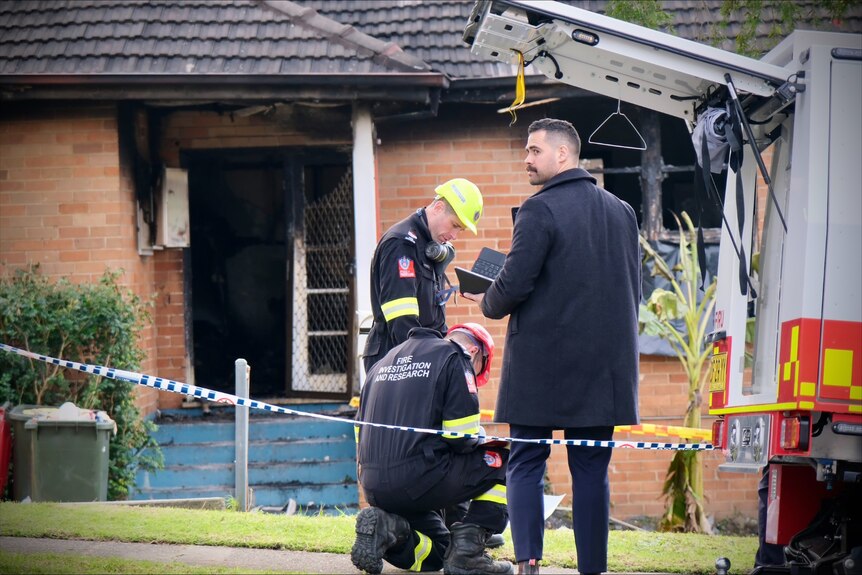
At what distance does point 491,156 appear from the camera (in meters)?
9.93

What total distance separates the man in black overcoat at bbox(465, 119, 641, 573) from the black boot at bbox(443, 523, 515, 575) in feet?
1.08

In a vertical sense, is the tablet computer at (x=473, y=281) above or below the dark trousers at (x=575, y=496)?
above

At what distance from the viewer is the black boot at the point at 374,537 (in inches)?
193

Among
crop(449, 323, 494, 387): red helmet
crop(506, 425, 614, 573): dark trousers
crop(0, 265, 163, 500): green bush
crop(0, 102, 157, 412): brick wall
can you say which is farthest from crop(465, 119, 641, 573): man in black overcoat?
crop(0, 102, 157, 412): brick wall

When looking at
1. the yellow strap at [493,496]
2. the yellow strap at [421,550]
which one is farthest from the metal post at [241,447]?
the yellow strap at [493,496]

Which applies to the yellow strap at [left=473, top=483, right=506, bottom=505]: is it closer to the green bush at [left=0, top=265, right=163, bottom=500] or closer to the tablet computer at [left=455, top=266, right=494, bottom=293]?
the tablet computer at [left=455, top=266, right=494, bottom=293]

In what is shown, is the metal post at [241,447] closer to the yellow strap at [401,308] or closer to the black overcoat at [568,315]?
the yellow strap at [401,308]

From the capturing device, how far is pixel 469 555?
16.1 ft

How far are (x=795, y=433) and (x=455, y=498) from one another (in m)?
1.56

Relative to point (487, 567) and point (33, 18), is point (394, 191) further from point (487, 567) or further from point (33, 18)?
point (487, 567)

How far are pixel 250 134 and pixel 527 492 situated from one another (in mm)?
6402

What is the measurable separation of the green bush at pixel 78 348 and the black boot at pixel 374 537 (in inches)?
162

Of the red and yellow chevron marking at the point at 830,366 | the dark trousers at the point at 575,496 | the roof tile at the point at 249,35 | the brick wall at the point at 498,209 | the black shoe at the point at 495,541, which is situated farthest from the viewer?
the brick wall at the point at 498,209

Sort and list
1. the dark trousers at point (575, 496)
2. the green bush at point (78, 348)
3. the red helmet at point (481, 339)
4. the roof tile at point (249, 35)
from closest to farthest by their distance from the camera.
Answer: the dark trousers at point (575, 496), the red helmet at point (481, 339), the green bush at point (78, 348), the roof tile at point (249, 35)
